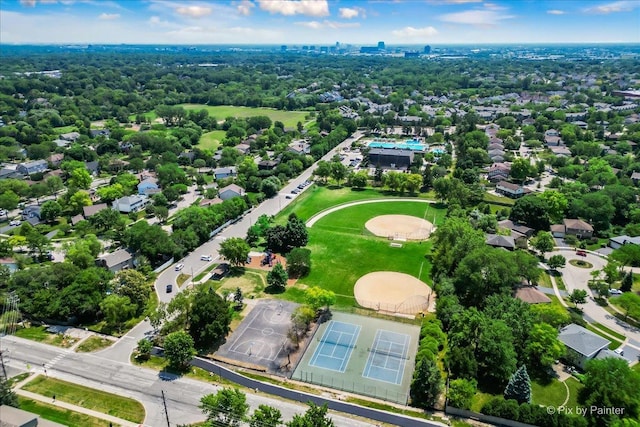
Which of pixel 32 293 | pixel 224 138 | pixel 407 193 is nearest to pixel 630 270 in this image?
pixel 407 193

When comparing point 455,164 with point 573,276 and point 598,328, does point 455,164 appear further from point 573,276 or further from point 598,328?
point 598,328

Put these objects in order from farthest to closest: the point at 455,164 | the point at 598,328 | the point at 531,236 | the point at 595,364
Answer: the point at 455,164 → the point at 531,236 → the point at 598,328 → the point at 595,364

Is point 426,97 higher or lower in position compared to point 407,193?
higher

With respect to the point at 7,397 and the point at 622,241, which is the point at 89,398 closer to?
the point at 7,397

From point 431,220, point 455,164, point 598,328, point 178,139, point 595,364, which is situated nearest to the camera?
point 595,364

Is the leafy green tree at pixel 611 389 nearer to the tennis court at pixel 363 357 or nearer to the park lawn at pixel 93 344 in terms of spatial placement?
the tennis court at pixel 363 357

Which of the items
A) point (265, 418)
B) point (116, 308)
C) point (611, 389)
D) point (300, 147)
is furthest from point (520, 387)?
point (300, 147)
